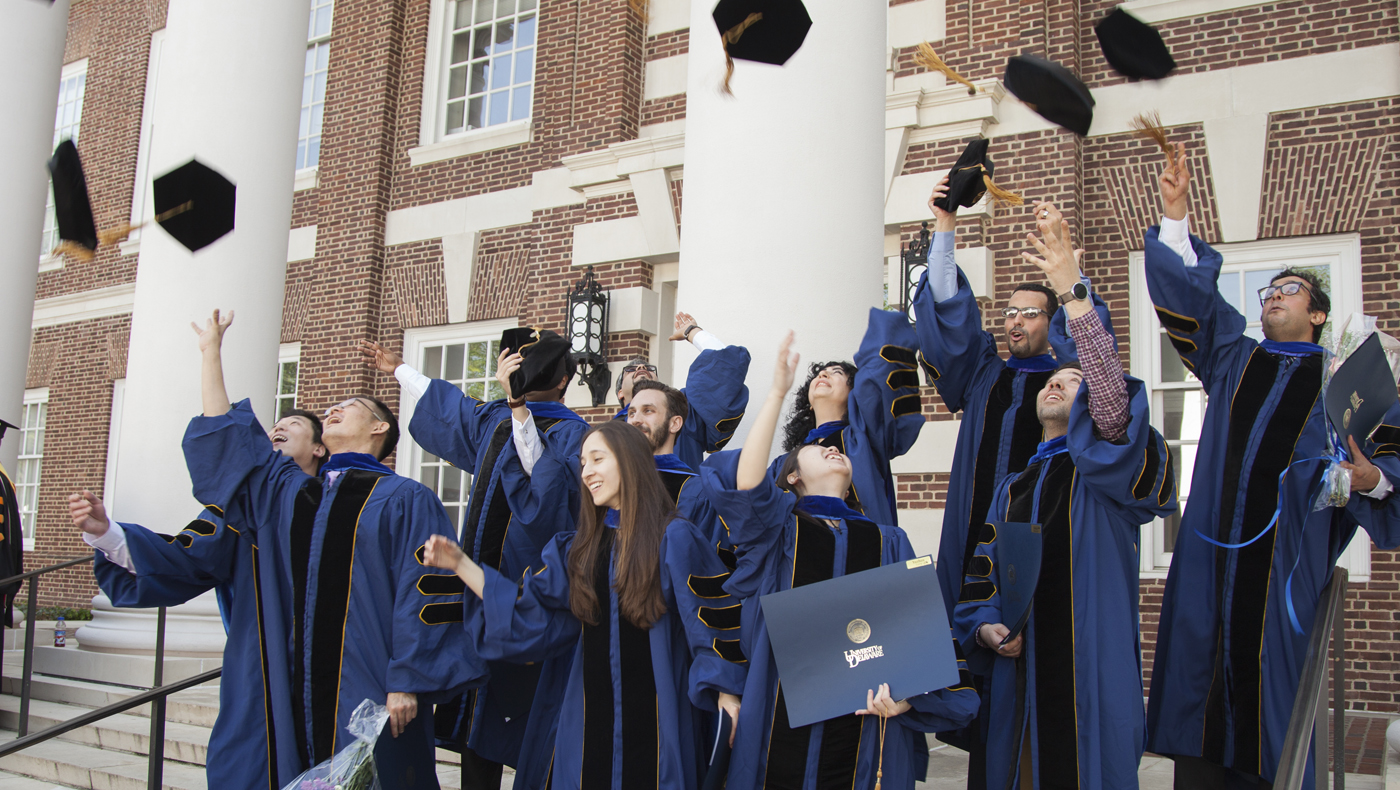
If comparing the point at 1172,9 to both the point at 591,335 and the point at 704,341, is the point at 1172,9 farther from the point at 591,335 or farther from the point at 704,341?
the point at 704,341

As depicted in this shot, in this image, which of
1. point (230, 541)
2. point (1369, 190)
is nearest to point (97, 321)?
point (230, 541)

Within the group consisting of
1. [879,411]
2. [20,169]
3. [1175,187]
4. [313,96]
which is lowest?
[879,411]

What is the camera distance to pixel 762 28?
13.5 ft

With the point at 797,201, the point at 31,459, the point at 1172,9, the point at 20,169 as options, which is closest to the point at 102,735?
the point at 20,169

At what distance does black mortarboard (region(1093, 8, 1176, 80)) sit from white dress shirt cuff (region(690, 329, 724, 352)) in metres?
1.77

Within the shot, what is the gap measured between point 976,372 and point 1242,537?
40.7 inches

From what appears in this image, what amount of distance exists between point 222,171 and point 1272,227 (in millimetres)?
6639

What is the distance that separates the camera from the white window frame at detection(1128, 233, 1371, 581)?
22.8 ft

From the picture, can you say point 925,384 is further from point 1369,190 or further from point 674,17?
point 674,17

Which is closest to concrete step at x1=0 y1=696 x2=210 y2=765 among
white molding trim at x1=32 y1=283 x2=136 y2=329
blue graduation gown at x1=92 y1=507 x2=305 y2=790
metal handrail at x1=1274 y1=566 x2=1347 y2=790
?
blue graduation gown at x1=92 y1=507 x2=305 y2=790

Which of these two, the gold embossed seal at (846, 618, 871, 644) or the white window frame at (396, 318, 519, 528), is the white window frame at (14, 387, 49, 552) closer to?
the white window frame at (396, 318, 519, 528)

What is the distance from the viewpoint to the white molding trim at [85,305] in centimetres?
1309

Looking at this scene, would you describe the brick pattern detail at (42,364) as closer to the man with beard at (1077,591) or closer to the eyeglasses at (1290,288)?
the man with beard at (1077,591)

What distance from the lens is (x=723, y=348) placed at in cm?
400
